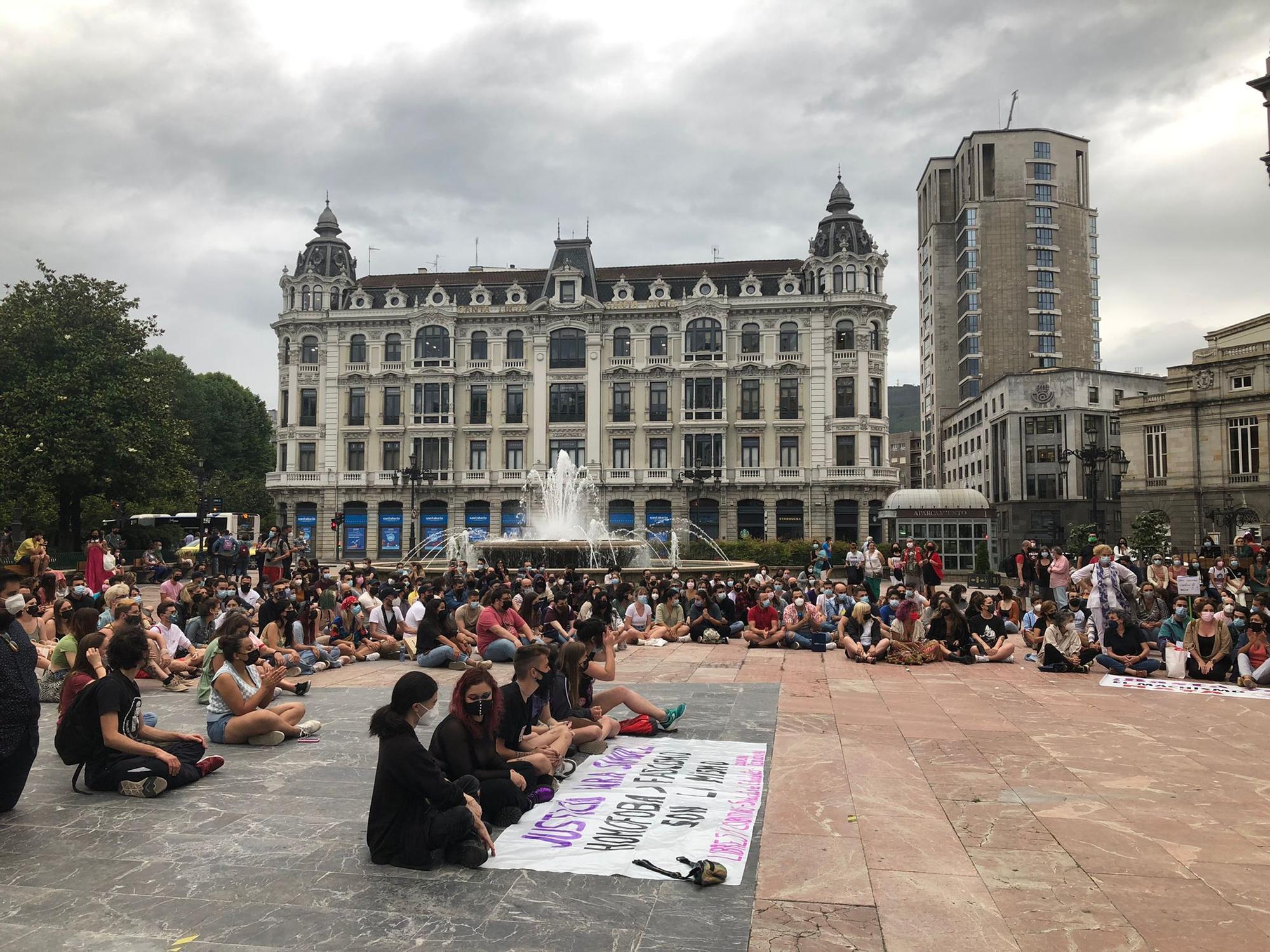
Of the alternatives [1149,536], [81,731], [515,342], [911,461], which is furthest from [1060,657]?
[911,461]

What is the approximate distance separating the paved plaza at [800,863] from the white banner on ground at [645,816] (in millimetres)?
168

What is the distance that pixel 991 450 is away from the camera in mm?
68438

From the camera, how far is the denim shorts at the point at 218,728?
8.50 m

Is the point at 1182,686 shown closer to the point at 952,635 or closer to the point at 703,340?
the point at 952,635

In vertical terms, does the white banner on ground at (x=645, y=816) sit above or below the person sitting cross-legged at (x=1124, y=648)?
below

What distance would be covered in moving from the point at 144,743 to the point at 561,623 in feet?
28.9

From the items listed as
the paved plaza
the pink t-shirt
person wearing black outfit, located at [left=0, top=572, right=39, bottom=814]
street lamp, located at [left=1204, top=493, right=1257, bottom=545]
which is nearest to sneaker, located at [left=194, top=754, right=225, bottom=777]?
the paved plaza

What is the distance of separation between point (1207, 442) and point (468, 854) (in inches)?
2080

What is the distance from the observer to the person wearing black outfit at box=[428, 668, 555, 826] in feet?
19.7

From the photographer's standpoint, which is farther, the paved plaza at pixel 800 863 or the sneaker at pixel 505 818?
the sneaker at pixel 505 818

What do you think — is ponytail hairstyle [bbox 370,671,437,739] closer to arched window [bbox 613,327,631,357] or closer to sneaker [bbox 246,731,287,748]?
sneaker [bbox 246,731,287,748]

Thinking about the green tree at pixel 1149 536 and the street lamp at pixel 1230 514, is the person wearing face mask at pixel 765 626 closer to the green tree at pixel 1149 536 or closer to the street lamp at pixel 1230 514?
the green tree at pixel 1149 536

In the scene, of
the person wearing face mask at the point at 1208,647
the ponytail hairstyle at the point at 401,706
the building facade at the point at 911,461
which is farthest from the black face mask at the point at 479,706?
the building facade at the point at 911,461

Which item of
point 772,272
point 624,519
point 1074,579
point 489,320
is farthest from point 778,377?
point 1074,579
